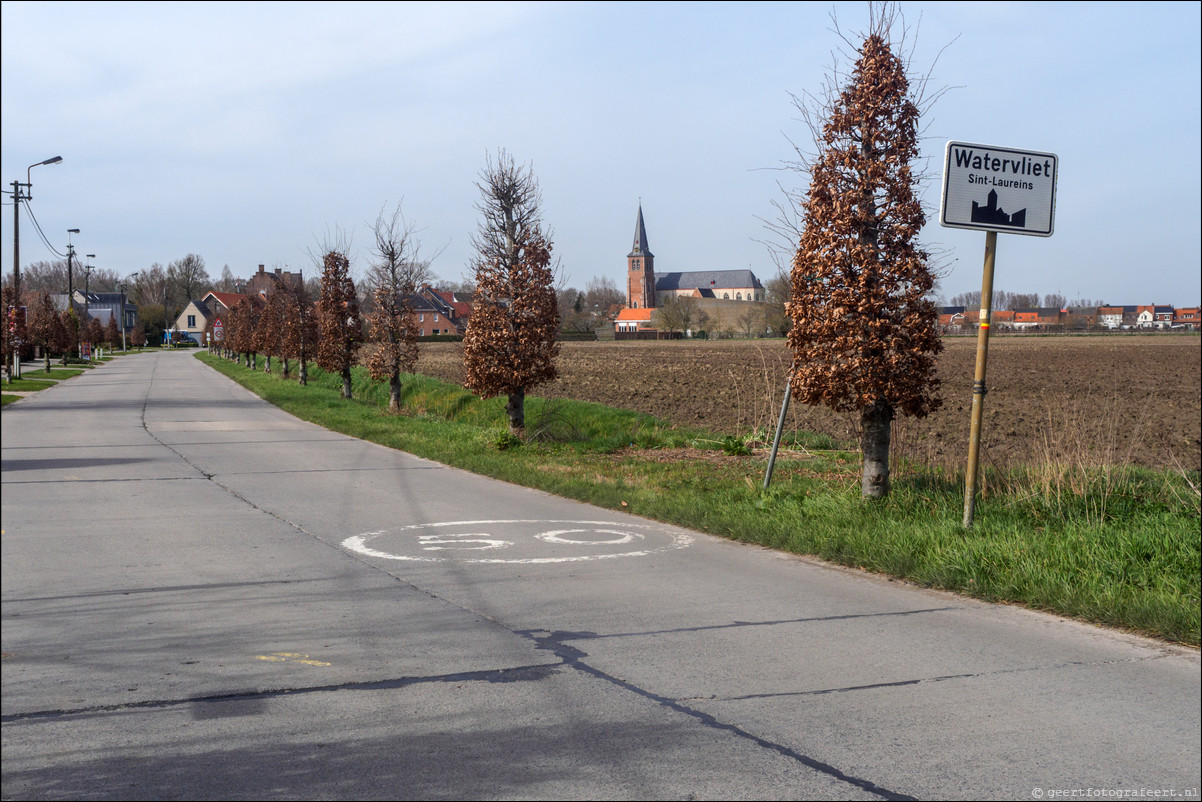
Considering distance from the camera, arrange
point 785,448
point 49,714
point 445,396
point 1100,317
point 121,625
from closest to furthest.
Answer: point 49,714, point 121,625, point 785,448, point 445,396, point 1100,317

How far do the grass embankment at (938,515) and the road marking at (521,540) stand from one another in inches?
29.5

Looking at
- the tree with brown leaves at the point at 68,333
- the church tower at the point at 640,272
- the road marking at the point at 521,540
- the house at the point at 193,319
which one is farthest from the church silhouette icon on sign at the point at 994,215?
the church tower at the point at 640,272

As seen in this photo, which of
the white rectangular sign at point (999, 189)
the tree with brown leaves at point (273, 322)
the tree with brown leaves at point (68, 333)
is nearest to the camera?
the white rectangular sign at point (999, 189)

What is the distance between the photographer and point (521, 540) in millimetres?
9141

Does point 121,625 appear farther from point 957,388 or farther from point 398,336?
point 957,388

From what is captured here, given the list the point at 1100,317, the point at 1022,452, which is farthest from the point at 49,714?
the point at 1100,317

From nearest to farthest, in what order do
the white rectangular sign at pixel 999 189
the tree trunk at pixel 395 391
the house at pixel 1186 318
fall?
1. the white rectangular sign at pixel 999 189
2. the tree trunk at pixel 395 391
3. the house at pixel 1186 318

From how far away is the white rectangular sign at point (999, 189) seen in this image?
8.59 m

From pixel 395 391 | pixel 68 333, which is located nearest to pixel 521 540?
pixel 395 391

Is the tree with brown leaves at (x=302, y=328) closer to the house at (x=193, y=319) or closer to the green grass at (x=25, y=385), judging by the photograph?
the green grass at (x=25, y=385)

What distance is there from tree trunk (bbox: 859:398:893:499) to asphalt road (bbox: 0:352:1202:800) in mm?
2067

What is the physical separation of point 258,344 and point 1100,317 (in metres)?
75.8

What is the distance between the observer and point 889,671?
5180mm

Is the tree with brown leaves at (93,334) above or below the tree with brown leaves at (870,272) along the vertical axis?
below
